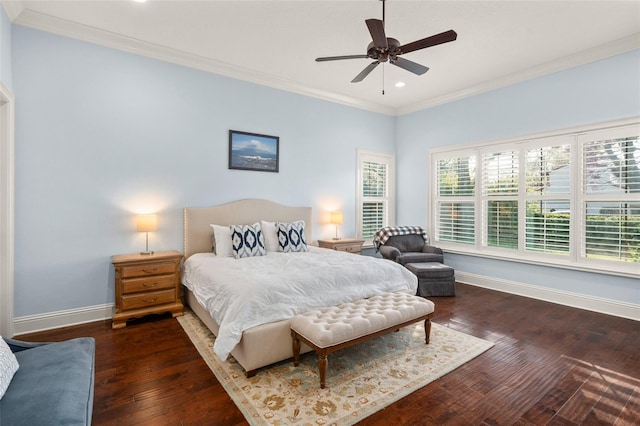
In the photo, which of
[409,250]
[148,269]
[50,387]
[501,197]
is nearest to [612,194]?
[501,197]

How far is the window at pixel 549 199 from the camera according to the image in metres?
3.82

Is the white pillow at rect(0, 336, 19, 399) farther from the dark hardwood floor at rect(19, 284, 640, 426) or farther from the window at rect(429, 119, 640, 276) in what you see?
the window at rect(429, 119, 640, 276)

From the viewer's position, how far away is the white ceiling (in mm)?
3098

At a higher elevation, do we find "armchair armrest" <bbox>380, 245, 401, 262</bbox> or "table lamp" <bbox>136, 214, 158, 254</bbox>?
"table lamp" <bbox>136, 214, 158, 254</bbox>

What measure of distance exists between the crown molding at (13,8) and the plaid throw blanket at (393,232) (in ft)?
17.2

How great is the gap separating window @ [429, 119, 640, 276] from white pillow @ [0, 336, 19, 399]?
5431 millimetres

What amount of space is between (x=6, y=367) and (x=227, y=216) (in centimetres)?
303

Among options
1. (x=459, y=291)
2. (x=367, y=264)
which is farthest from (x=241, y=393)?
(x=459, y=291)

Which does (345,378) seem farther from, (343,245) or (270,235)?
(343,245)

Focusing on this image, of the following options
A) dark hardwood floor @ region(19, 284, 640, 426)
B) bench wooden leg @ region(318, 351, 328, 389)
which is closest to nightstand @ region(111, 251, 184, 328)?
dark hardwood floor @ region(19, 284, 640, 426)

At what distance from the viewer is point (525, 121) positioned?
4.64 m

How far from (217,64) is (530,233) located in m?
5.09

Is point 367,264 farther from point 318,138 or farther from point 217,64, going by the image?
point 217,64

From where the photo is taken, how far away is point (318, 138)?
5484 millimetres
